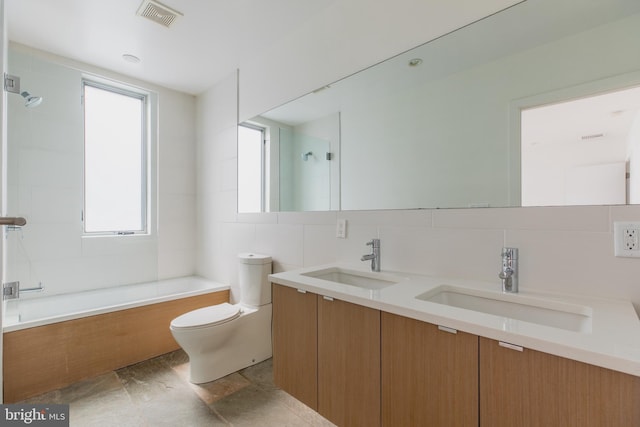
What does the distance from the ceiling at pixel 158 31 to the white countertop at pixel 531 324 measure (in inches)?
70.4

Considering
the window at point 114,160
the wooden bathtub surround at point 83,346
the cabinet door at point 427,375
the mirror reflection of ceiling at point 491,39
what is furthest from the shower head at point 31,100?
the cabinet door at point 427,375

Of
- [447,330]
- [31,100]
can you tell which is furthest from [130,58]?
[447,330]

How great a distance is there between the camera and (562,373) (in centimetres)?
72

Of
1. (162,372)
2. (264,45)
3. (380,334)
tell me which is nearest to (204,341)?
(162,372)

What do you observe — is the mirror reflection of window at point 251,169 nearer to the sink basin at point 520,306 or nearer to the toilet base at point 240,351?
the toilet base at point 240,351

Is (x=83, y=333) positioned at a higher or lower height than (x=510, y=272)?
lower

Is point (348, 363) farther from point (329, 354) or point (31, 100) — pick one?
point (31, 100)

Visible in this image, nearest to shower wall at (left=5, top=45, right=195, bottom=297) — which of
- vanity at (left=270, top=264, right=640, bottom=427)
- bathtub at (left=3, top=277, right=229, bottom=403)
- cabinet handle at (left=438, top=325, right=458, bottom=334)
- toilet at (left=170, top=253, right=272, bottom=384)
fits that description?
bathtub at (left=3, top=277, right=229, bottom=403)

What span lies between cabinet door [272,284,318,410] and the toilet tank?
2.49ft

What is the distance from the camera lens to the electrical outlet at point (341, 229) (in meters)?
1.83

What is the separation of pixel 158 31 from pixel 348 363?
99.2 inches

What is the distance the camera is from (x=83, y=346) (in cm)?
204

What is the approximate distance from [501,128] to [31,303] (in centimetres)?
315

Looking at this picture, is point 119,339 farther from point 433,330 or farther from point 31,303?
point 433,330
